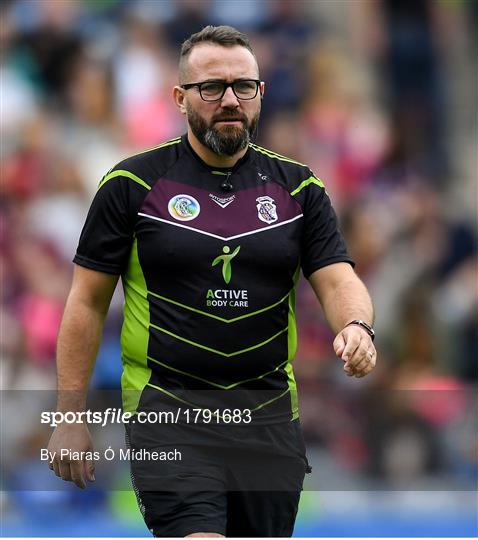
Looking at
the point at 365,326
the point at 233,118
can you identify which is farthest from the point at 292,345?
the point at 233,118

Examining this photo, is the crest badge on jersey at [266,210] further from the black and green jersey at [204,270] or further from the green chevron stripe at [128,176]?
the green chevron stripe at [128,176]

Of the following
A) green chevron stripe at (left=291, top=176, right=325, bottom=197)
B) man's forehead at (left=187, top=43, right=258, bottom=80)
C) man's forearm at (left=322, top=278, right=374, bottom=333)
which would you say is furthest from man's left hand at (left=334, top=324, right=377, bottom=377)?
man's forehead at (left=187, top=43, right=258, bottom=80)

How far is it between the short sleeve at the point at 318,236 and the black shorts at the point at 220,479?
0.64 m

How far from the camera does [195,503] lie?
4316 millimetres

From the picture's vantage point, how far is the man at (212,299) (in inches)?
177

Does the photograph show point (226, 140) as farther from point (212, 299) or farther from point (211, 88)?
point (212, 299)

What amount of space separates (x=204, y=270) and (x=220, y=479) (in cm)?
76

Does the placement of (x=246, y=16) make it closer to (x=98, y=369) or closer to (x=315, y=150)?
(x=315, y=150)

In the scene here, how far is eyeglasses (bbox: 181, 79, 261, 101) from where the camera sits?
15.0ft

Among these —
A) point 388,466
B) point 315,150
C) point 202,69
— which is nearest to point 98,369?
point 388,466

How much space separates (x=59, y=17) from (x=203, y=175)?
6267mm

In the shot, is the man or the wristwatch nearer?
the wristwatch

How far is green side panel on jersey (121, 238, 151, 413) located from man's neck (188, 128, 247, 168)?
44 cm

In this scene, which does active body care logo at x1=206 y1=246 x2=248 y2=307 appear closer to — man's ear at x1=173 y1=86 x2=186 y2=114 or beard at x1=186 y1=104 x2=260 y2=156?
beard at x1=186 y1=104 x2=260 y2=156
